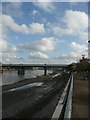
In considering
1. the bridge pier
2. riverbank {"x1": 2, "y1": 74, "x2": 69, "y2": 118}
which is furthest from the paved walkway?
the bridge pier

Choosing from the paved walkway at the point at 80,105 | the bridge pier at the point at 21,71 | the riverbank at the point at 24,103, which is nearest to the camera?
the paved walkway at the point at 80,105

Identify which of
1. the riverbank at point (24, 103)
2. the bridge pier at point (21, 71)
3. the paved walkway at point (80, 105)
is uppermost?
the bridge pier at point (21, 71)

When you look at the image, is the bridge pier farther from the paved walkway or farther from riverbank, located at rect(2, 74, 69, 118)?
the paved walkway

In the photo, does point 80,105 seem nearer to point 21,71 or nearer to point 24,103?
point 24,103

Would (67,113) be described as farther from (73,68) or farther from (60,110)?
(73,68)

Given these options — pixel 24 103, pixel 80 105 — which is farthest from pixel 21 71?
pixel 80 105

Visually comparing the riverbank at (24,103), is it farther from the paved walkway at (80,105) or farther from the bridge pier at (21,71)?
the bridge pier at (21,71)

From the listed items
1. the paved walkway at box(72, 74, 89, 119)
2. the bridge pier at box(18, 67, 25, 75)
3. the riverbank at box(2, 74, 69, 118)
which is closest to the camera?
the paved walkway at box(72, 74, 89, 119)

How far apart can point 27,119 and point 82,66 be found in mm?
109296

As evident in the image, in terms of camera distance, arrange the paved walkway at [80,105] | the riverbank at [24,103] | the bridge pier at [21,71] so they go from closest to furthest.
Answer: the paved walkway at [80,105] < the riverbank at [24,103] < the bridge pier at [21,71]

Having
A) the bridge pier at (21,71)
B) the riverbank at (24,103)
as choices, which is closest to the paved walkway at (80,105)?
the riverbank at (24,103)

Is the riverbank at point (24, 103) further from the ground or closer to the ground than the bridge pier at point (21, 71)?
closer to the ground

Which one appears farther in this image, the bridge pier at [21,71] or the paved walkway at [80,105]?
the bridge pier at [21,71]

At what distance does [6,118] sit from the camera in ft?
46.1
